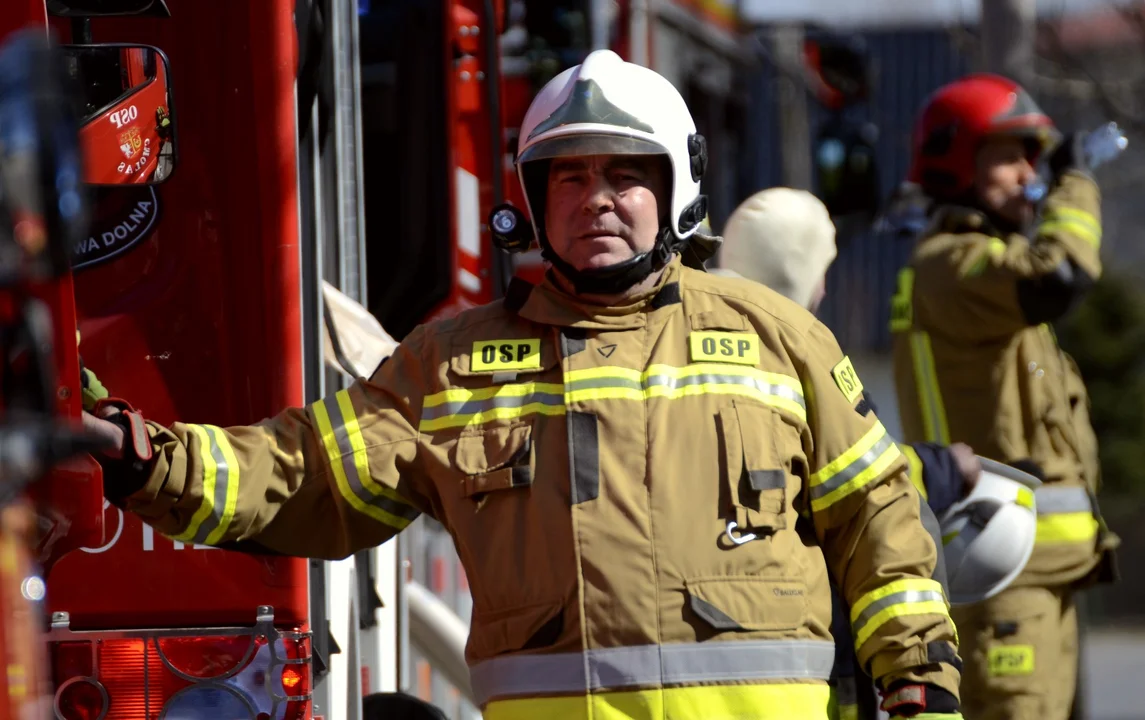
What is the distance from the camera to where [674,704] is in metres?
3.09

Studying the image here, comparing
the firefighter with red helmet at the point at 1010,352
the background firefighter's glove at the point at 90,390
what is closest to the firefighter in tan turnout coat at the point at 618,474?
the background firefighter's glove at the point at 90,390

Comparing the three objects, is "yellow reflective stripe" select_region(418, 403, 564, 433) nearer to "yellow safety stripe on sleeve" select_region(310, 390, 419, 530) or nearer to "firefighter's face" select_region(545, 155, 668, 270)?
"yellow safety stripe on sleeve" select_region(310, 390, 419, 530)

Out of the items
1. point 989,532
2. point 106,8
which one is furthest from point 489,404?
point 989,532

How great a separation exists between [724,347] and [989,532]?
118 centimetres

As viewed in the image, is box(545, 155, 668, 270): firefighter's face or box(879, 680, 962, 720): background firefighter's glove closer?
box(879, 680, 962, 720): background firefighter's glove

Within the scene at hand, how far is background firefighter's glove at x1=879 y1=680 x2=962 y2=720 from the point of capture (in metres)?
3.17

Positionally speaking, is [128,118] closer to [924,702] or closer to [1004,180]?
[924,702]

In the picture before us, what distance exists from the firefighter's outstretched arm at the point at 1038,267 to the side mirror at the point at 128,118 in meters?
2.78

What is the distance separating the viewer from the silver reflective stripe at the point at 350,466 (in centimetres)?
326

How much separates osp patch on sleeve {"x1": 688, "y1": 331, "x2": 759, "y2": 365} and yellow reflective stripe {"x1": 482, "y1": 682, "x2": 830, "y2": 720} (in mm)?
511

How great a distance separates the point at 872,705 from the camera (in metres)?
3.98

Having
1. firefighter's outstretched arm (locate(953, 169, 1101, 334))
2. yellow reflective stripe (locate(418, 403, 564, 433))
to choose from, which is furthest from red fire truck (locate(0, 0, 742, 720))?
firefighter's outstretched arm (locate(953, 169, 1101, 334))

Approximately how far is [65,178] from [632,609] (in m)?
1.27

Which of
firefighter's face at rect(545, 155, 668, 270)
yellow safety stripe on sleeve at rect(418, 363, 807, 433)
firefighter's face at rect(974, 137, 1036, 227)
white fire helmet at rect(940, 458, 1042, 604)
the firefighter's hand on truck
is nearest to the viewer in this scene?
the firefighter's hand on truck
